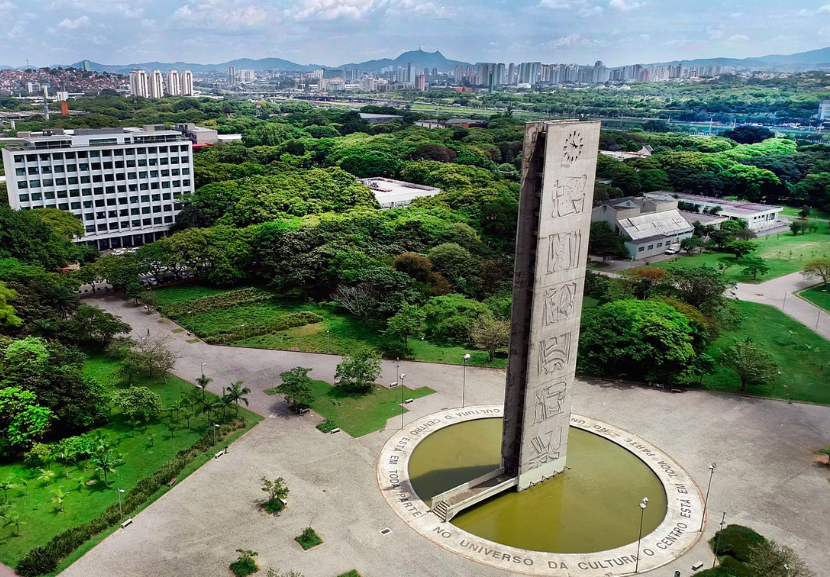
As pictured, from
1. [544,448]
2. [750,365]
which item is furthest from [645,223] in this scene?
[544,448]

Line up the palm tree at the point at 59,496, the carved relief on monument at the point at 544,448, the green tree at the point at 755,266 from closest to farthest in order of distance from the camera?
1. the palm tree at the point at 59,496
2. the carved relief on monument at the point at 544,448
3. the green tree at the point at 755,266

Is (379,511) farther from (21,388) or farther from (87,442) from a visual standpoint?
(21,388)

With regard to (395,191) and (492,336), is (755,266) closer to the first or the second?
(492,336)

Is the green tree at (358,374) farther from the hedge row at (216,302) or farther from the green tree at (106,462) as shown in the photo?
the hedge row at (216,302)

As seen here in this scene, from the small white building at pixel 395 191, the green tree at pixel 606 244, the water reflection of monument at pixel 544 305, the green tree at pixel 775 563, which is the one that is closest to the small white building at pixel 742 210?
the green tree at pixel 606 244

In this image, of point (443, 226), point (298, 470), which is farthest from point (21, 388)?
point (443, 226)

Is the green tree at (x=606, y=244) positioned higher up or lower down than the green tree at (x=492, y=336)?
higher up
